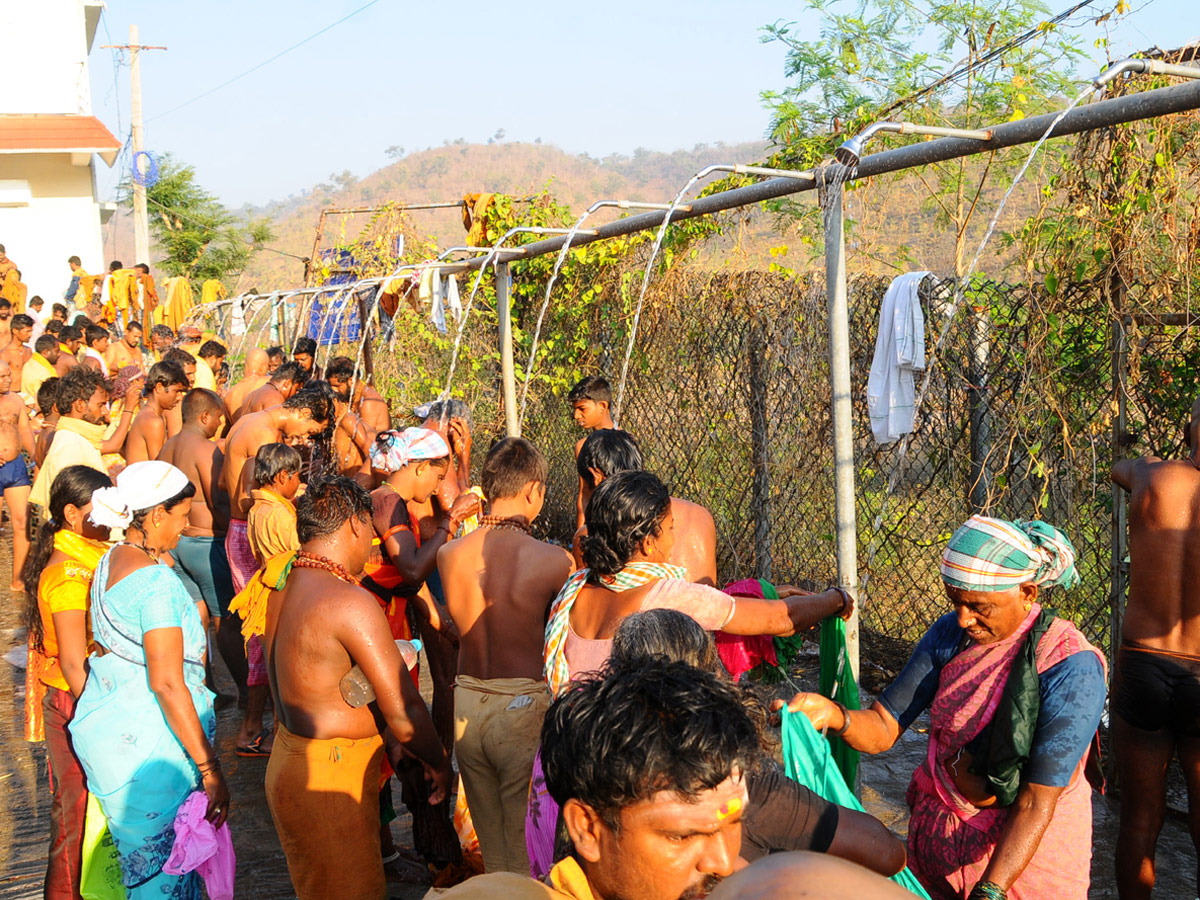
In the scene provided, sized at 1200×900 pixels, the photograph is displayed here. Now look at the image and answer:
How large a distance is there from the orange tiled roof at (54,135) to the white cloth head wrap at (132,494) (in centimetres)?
2200

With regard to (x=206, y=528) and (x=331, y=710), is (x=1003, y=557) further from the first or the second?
(x=206, y=528)

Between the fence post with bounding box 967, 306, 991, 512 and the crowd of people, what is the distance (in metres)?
1.22

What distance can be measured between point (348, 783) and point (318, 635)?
1.78ft

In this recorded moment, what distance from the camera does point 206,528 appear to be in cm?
613

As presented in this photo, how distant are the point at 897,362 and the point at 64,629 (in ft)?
11.7

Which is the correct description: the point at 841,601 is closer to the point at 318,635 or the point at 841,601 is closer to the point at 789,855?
the point at 318,635

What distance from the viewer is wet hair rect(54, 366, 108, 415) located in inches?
275

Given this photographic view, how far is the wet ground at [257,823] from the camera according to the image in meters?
4.01

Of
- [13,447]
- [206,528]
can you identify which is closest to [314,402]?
[206,528]

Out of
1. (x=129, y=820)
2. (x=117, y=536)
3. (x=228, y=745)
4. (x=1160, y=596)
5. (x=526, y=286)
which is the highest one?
(x=526, y=286)

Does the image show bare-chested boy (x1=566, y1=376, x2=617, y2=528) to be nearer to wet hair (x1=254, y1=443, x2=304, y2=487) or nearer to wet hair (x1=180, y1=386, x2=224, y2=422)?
wet hair (x1=254, y1=443, x2=304, y2=487)

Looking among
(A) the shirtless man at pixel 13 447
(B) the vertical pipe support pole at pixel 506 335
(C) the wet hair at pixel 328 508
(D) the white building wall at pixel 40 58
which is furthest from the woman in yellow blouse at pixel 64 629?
(D) the white building wall at pixel 40 58

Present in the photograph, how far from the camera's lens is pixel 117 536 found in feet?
11.6

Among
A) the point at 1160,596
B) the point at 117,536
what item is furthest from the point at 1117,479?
the point at 117,536
